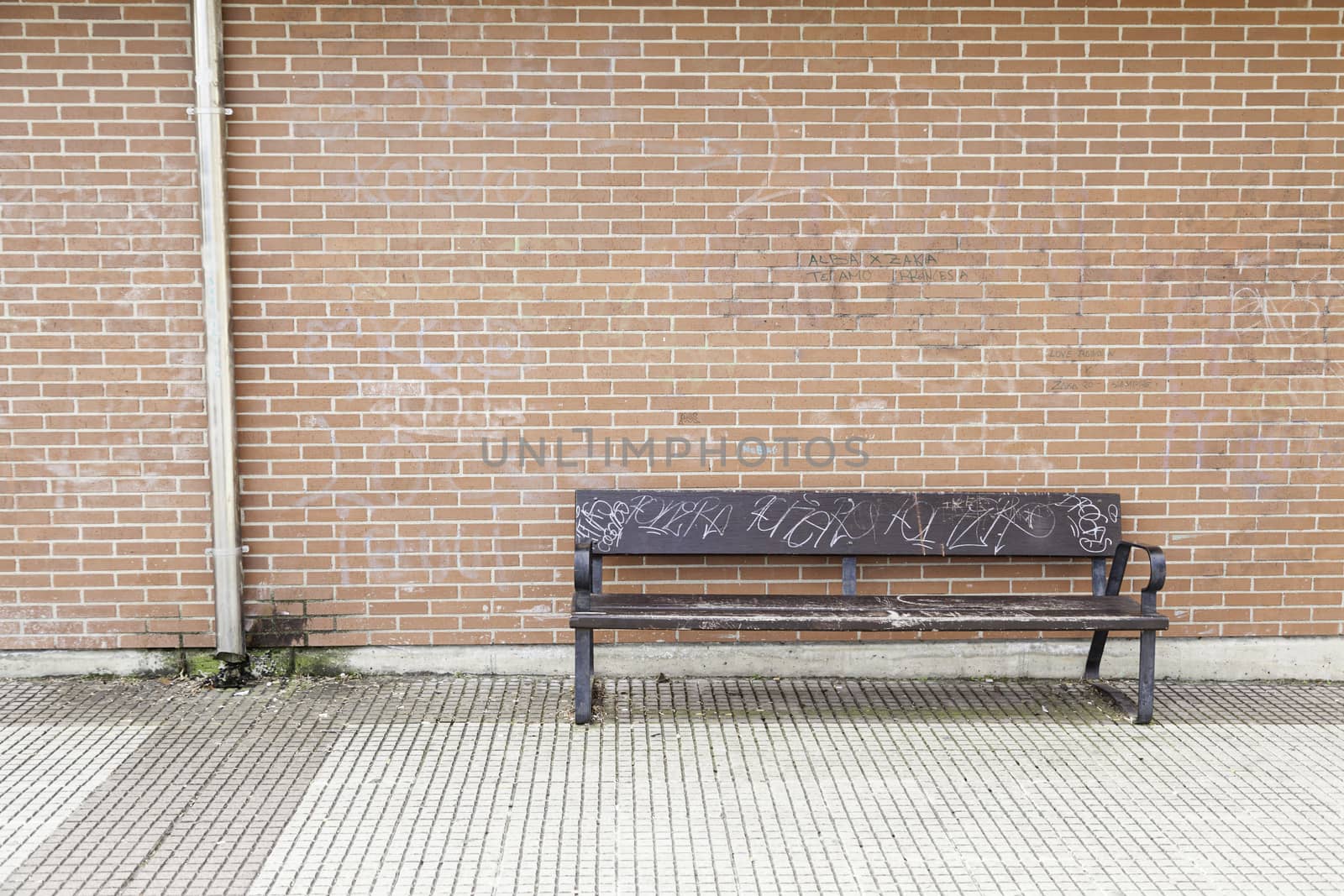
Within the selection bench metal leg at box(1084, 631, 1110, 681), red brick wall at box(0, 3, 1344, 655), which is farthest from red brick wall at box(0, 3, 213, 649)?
bench metal leg at box(1084, 631, 1110, 681)

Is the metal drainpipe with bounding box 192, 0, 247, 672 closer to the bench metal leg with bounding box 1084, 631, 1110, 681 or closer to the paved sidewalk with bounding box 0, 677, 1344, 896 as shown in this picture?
the paved sidewalk with bounding box 0, 677, 1344, 896

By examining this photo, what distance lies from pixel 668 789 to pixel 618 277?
7.37 feet

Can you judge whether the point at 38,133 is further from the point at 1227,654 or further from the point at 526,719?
the point at 1227,654

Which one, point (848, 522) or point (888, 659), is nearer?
point (848, 522)

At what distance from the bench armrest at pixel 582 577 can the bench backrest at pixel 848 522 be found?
34cm

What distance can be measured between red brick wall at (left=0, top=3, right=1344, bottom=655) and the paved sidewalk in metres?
0.60

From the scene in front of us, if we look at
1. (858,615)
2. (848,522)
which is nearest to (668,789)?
(858,615)

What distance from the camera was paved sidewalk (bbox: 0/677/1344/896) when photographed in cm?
312

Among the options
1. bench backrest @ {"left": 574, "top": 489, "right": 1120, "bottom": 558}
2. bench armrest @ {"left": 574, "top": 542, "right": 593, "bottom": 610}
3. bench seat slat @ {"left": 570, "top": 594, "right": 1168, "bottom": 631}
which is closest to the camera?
bench seat slat @ {"left": 570, "top": 594, "right": 1168, "bottom": 631}

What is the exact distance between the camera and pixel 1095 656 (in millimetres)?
4828

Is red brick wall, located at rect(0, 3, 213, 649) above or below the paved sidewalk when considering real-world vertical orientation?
above

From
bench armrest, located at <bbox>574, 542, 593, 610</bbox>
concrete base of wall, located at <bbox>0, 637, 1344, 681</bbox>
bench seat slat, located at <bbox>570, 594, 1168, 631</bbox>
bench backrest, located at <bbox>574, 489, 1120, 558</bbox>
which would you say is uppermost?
bench backrest, located at <bbox>574, 489, 1120, 558</bbox>

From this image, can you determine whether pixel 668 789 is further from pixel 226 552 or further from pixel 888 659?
pixel 226 552

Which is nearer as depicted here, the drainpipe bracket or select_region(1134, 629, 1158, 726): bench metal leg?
select_region(1134, 629, 1158, 726): bench metal leg
